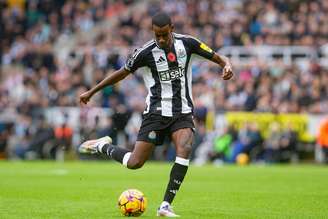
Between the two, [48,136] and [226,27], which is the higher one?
[226,27]

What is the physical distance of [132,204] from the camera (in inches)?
427

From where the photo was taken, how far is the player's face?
35.7 ft

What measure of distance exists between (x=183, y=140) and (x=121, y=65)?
68.9 feet

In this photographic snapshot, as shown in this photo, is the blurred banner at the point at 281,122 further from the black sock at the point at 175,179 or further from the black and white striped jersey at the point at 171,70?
the black sock at the point at 175,179

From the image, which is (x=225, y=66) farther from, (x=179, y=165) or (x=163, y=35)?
(x=179, y=165)

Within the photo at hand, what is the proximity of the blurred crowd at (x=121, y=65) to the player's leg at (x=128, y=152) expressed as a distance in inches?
569

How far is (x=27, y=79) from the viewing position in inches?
1305

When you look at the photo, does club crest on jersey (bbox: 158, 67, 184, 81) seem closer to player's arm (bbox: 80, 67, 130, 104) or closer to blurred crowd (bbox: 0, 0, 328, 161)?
player's arm (bbox: 80, 67, 130, 104)

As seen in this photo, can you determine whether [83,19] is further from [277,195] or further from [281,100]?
[277,195]

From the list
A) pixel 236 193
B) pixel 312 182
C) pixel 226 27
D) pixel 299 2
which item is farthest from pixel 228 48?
pixel 236 193

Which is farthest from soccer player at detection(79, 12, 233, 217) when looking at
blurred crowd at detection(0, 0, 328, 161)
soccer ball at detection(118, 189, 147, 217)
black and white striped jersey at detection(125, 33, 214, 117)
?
blurred crowd at detection(0, 0, 328, 161)

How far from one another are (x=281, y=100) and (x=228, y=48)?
3.56 meters

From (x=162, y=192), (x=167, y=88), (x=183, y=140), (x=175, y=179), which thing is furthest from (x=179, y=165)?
(x=162, y=192)

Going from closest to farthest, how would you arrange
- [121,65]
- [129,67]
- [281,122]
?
[129,67]
[281,122]
[121,65]
